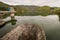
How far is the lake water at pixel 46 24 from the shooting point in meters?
2.80

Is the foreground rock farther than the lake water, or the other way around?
the lake water

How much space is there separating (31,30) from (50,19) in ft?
2.43

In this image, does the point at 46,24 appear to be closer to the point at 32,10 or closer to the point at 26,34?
the point at 32,10

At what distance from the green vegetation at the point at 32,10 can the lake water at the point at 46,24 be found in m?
0.09

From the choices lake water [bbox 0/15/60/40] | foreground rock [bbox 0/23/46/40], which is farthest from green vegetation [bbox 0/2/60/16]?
foreground rock [bbox 0/23/46/40]

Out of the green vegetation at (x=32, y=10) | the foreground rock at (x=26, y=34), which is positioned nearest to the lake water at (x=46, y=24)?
the green vegetation at (x=32, y=10)

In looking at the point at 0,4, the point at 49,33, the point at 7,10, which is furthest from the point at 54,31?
the point at 0,4

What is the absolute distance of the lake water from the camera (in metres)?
2.80

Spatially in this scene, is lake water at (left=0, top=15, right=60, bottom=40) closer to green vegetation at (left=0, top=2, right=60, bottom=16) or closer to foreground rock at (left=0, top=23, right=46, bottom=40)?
green vegetation at (left=0, top=2, right=60, bottom=16)

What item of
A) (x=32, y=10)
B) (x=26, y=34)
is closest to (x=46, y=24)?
(x=32, y=10)

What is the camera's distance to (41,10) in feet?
9.34

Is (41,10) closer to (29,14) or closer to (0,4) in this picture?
(29,14)

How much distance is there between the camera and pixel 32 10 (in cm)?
285

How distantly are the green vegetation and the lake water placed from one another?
0.09 metres
